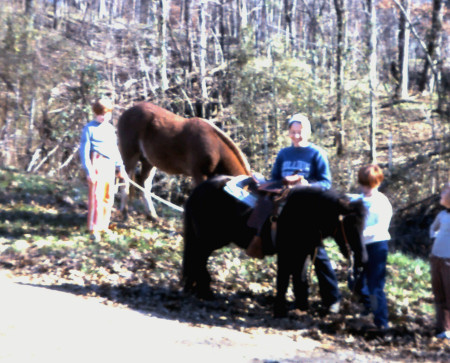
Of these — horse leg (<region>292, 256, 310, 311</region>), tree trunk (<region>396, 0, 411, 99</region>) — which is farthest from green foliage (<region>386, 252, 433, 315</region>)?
tree trunk (<region>396, 0, 411, 99</region>)

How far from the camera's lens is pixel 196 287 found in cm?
683

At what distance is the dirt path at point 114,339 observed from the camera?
4.51 m

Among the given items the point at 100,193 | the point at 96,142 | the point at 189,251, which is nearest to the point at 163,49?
the point at 96,142

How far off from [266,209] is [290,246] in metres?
0.46

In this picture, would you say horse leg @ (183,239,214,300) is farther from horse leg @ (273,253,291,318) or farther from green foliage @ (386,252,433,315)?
green foliage @ (386,252,433,315)

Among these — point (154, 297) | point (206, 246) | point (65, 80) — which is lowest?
point (154, 297)

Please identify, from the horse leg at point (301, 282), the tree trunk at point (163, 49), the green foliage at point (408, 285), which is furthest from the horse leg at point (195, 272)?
the tree trunk at point (163, 49)

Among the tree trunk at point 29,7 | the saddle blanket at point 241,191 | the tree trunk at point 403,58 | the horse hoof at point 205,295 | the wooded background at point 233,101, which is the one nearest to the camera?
the saddle blanket at point 241,191

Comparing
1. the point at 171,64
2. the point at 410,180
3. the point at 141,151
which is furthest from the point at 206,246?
the point at 171,64

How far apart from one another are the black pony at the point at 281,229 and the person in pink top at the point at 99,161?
2074 mm

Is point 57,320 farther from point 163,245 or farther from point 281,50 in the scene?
point 281,50

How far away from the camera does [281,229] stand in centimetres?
607

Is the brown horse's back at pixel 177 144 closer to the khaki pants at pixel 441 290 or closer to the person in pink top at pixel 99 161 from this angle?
the person in pink top at pixel 99 161

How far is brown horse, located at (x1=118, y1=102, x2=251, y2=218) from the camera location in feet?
29.5
